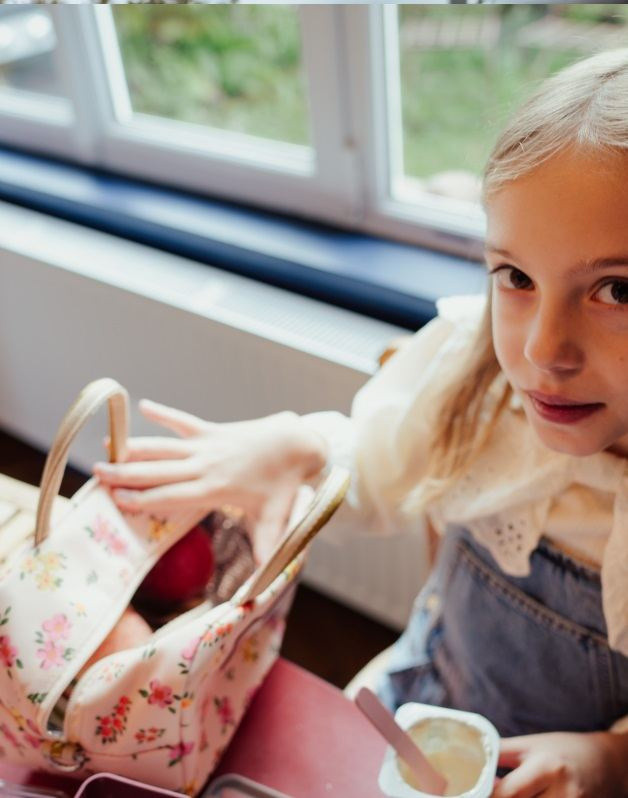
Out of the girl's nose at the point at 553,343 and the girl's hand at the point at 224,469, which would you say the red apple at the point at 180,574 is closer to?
the girl's hand at the point at 224,469

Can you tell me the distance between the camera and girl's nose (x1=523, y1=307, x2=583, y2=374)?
62 centimetres

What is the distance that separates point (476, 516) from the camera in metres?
0.86

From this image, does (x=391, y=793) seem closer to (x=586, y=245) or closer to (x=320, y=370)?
(x=586, y=245)

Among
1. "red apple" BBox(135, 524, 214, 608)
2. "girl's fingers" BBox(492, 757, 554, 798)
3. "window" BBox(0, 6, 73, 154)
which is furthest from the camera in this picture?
"window" BBox(0, 6, 73, 154)

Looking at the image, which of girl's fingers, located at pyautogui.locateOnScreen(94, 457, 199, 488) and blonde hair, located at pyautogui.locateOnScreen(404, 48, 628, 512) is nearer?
blonde hair, located at pyautogui.locateOnScreen(404, 48, 628, 512)

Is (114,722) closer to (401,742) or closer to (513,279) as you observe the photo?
(401,742)

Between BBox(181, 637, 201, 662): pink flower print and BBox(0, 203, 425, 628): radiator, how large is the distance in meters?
0.61

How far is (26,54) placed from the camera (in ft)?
6.03

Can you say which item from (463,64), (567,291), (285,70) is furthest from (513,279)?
(285,70)

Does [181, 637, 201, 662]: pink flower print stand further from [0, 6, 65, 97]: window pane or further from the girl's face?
[0, 6, 65, 97]: window pane

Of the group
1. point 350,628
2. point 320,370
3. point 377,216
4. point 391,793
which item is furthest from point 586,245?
point 350,628

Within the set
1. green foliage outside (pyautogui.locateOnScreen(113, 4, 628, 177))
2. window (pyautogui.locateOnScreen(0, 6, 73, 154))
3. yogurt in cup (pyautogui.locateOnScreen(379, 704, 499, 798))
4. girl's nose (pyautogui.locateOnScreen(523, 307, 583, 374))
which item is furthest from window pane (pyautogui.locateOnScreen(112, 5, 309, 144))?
yogurt in cup (pyautogui.locateOnScreen(379, 704, 499, 798))

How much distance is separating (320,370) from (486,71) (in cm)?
56

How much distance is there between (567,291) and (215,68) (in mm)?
1220
